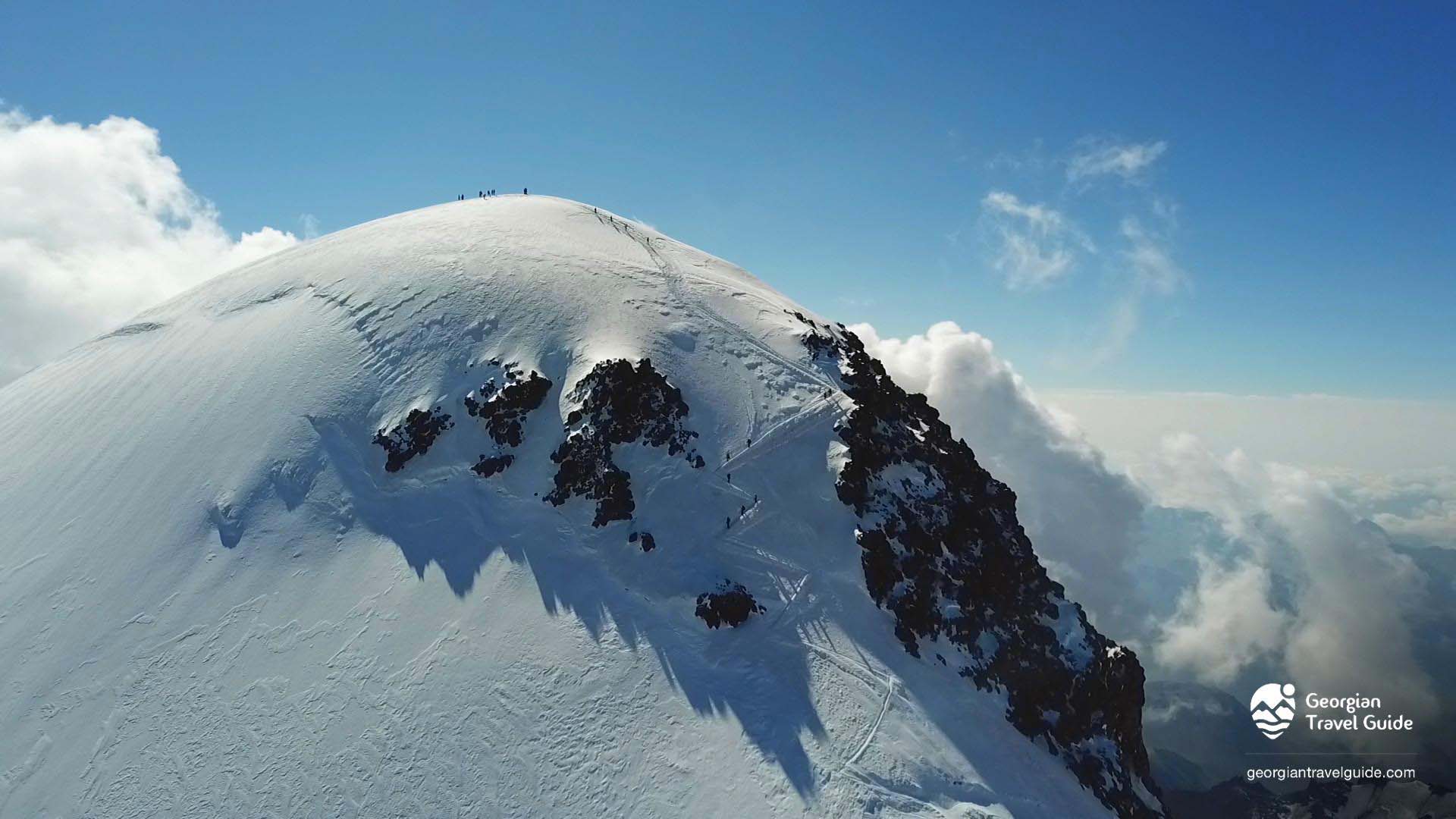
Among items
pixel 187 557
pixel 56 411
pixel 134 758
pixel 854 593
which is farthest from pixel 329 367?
pixel 854 593

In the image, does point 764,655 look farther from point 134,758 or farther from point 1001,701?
point 134,758

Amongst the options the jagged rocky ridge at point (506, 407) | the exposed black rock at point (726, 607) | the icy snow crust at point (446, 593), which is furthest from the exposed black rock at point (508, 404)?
the exposed black rock at point (726, 607)

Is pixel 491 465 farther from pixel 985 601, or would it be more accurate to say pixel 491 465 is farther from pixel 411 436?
pixel 985 601

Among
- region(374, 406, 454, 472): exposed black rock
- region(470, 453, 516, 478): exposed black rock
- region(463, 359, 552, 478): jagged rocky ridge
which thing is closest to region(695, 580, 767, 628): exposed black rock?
region(470, 453, 516, 478): exposed black rock

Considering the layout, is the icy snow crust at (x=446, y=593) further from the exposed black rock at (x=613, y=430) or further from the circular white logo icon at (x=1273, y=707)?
the circular white logo icon at (x=1273, y=707)

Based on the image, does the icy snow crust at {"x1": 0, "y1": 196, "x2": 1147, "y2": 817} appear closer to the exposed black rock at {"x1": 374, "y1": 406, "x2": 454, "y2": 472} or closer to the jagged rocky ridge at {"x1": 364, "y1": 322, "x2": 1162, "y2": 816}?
the exposed black rock at {"x1": 374, "y1": 406, "x2": 454, "y2": 472}

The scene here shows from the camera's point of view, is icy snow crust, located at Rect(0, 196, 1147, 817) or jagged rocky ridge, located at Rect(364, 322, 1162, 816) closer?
icy snow crust, located at Rect(0, 196, 1147, 817)
